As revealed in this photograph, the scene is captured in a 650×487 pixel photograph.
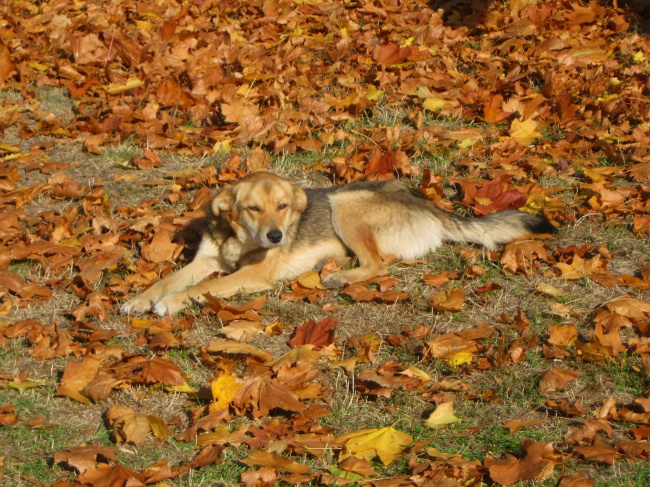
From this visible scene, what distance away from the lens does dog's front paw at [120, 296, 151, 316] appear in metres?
6.02

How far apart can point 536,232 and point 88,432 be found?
3823 mm

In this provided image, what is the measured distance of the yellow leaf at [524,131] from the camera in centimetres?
808

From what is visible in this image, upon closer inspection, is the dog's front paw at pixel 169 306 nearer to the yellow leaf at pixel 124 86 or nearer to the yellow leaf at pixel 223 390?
the yellow leaf at pixel 223 390

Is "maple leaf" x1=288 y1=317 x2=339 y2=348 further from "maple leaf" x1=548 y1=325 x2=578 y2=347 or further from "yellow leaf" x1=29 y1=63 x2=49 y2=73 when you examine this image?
"yellow leaf" x1=29 y1=63 x2=49 y2=73

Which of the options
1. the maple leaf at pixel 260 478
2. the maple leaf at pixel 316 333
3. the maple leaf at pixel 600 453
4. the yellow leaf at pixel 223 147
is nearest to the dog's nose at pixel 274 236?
the maple leaf at pixel 316 333

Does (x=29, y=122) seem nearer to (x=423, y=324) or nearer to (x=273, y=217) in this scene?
(x=273, y=217)

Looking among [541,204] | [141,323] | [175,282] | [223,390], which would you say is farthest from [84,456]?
[541,204]

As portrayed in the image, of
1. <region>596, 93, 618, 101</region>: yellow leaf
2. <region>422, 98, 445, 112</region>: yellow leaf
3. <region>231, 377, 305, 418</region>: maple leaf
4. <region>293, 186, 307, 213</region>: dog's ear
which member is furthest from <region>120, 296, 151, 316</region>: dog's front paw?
<region>596, 93, 618, 101</region>: yellow leaf

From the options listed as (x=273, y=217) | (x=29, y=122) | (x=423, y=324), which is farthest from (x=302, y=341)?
(x=29, y=122)

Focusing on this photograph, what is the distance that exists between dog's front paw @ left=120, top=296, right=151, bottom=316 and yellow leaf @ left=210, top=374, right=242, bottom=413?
5.24ft

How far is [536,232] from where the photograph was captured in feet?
21.1

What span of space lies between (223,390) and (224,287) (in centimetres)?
177

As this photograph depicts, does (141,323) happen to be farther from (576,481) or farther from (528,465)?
(576,481)

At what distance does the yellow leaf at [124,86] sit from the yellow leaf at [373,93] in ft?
8.85
